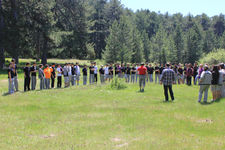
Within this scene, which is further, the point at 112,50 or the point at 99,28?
the point at 99,28

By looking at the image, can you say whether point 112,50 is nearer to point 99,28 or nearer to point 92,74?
point 99,28

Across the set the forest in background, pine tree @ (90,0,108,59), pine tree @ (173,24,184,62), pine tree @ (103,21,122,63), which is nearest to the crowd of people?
the forest in background

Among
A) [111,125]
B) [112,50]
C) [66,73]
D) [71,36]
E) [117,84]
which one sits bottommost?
[111,125]

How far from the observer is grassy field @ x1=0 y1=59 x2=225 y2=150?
23.3ft

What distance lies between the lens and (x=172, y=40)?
83500 millimetres

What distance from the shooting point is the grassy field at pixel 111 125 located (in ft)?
23.3

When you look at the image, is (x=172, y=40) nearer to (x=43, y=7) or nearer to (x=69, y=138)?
(x=43, y=7)

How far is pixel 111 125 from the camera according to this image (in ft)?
29.8

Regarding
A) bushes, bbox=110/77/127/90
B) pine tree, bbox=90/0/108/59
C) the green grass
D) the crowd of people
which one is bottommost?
the green grass

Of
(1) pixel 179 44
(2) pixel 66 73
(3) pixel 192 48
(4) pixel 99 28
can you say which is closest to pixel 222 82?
(2) pixel 66 73

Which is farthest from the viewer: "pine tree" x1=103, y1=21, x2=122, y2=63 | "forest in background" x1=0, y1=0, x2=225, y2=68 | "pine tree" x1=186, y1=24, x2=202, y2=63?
"pine tree" x1=186, y1=24, x2=202, y2=63

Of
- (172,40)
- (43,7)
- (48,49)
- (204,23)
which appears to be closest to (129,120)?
(43,7)

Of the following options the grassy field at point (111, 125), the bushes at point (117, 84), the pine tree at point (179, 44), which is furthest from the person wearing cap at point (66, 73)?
the pine tree at point (179, 44)

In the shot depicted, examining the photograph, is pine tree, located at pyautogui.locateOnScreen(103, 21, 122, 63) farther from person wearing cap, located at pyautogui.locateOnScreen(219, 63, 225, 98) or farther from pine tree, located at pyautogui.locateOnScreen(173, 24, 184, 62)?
person wearing cap, located at pyautogui.locateOnScreen(219, 63, 225, 98)
